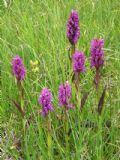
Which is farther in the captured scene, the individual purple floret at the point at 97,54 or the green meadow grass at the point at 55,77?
the green meadow grass at the point at 55,77

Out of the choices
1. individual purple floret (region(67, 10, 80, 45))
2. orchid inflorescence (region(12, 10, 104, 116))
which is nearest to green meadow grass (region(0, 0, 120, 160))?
orchid inflorescence (region(12, 10, 104, 116))

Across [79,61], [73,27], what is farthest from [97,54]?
[73,27]

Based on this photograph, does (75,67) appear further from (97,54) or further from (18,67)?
(18,67)

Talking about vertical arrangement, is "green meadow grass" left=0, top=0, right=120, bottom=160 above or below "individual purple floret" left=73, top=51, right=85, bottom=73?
below

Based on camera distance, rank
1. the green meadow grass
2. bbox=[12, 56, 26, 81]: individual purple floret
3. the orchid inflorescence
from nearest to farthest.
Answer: the orchid inflorescence, bbox=[12, 56, 26, 81]: individual purple floret, the green meadow grass

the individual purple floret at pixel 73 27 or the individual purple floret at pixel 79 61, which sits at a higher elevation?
the individual purple floret at pixel 73 27

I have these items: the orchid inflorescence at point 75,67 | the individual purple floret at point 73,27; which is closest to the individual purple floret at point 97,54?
the orchid inflorescence at point 75,67

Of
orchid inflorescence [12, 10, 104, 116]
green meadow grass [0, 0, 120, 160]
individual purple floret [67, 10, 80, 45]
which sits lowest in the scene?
green meadow grass [0, 0, 120, 160]

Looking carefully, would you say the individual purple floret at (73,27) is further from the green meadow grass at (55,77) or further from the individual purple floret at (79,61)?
the green meadow grass at (55,77)

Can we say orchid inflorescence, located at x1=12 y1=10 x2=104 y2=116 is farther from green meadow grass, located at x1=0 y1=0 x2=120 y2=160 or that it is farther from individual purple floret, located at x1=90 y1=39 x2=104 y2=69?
green meadow grass, located at x1=0 y1=0 x2=120 y2=160

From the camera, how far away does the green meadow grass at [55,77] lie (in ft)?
4.69

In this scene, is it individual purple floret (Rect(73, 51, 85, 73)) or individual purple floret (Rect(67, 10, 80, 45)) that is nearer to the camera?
individual purple floret (Rect(73, 51, 85, 73))

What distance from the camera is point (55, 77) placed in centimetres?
188

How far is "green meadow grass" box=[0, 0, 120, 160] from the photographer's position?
4.69ft
